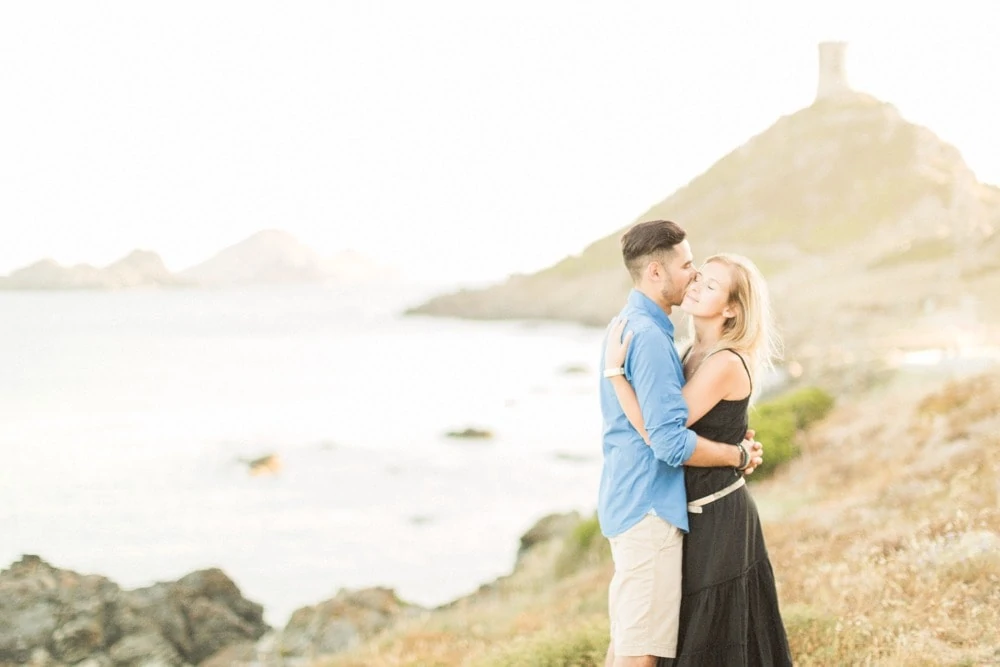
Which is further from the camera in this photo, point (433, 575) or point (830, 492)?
point (433, 575)

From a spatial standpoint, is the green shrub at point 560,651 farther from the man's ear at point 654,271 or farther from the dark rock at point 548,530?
the dark rock at point 548,530

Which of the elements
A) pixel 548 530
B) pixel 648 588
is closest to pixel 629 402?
pixel 648 588

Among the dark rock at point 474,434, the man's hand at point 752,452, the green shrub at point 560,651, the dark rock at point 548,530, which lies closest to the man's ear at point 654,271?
the man's hand at point 752,452

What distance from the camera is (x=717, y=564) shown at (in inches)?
172

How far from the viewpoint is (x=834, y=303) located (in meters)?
75.9

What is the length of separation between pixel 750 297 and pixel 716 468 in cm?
84

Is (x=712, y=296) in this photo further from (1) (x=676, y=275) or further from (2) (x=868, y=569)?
(2) (x=868, y=569)

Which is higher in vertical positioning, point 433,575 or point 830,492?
point 830,492

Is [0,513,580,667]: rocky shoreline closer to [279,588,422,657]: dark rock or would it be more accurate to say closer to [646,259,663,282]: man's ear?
[279,588,422,657]: dark rock

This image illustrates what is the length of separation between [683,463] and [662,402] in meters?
0.37

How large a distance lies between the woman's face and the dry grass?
2.87 m

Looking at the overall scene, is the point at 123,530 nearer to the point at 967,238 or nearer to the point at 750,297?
the point at 750,297

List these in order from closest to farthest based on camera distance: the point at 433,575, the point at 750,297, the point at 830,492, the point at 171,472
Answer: the point at 750,297 → the point at 830,492 → the point at 433,575 → the point at 171,472

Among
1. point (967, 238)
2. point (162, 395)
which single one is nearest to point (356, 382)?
point (162, 395)
